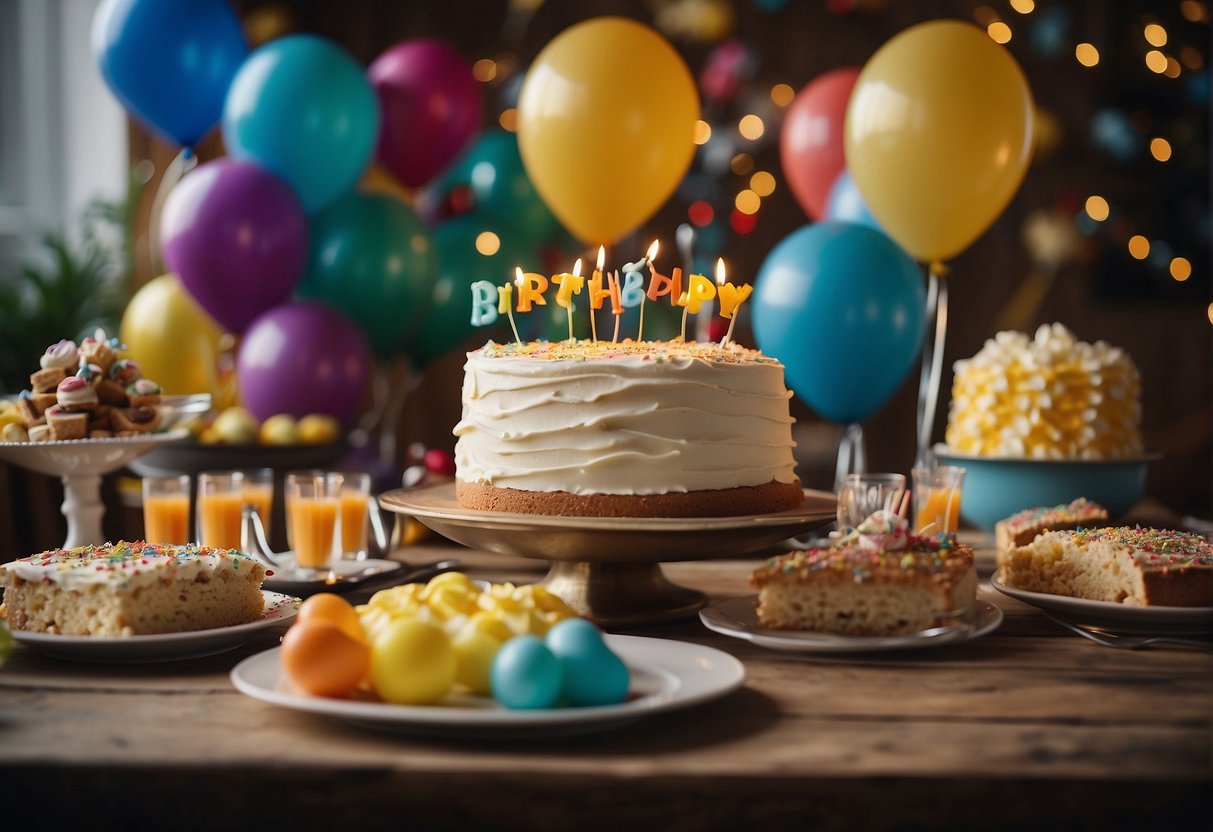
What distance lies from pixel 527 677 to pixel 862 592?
1.80 ft

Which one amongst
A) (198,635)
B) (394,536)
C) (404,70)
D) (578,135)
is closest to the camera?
(198,635)

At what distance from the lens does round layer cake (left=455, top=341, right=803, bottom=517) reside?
1823mm

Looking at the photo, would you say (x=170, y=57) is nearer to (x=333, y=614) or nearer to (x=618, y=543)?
(x=618, y=543)

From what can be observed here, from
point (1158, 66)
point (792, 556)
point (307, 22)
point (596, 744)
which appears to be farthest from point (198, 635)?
point (1158, 66)

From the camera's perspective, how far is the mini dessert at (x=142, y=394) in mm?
2094

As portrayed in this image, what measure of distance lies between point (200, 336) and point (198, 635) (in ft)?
8.93

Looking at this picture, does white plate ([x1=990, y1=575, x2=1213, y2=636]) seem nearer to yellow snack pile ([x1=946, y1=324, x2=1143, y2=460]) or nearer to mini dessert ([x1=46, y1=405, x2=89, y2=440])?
yellow snack pile ([x1=946, y1=324, x2=1143, y2=460])

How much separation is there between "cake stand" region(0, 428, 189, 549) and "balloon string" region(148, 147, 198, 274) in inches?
84.8

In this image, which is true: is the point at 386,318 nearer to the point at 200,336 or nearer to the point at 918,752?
the point at 200,336

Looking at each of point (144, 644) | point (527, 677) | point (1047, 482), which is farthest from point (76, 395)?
point (1047, 482)

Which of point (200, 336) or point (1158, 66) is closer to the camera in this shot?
point (200, 336)

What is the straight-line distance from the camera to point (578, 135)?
3.53m

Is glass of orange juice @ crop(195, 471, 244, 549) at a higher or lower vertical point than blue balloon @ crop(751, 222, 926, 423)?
lower

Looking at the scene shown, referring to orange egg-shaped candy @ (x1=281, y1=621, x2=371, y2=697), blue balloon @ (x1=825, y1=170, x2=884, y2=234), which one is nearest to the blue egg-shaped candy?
orange egg-shaped candy @ (x1=281, y1=621, x2=371, y2=697)
